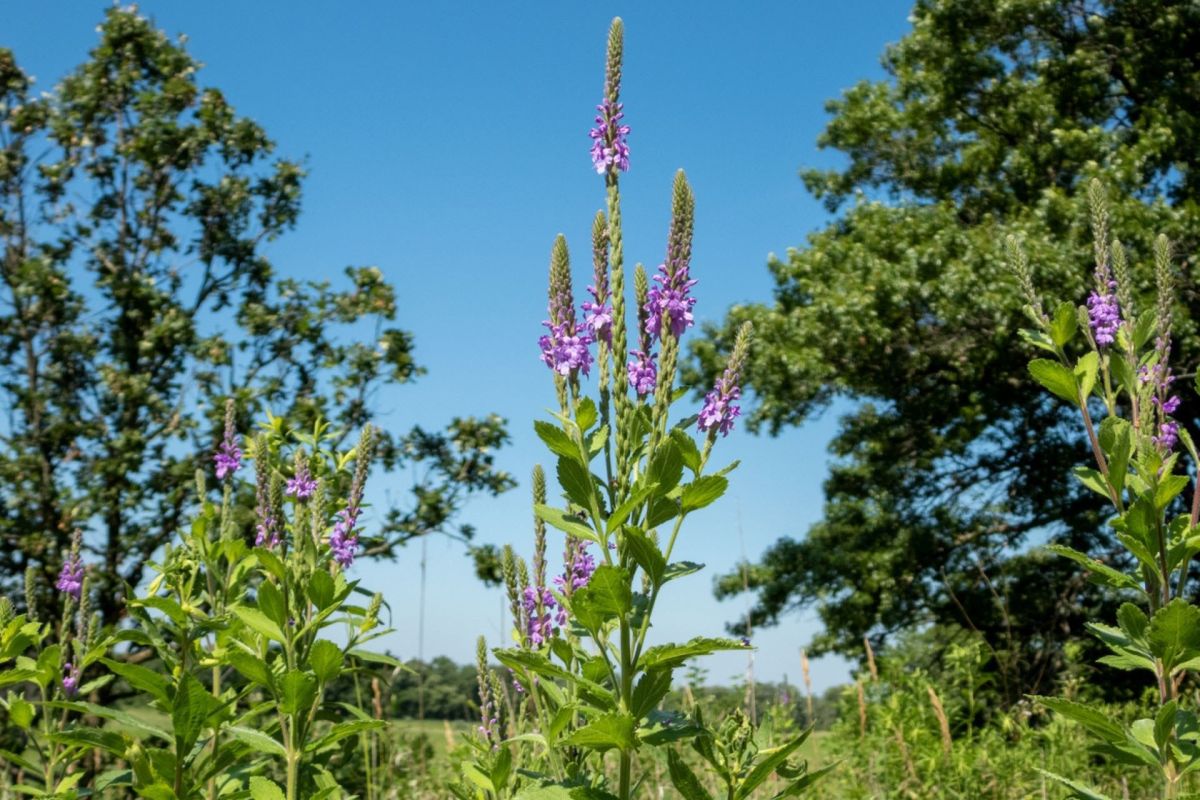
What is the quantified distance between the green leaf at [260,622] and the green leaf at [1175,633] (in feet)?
6.13

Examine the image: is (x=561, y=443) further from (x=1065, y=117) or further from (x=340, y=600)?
(x=1065, y=117)

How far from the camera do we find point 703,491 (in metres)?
1.86

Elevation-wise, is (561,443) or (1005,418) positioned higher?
(1005,418)

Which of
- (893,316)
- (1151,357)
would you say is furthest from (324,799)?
(893,316)

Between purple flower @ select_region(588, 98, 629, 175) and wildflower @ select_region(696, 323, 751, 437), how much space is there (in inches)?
17.6

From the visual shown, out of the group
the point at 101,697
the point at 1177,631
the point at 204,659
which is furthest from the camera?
the point at 101,697

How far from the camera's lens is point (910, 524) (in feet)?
52.8

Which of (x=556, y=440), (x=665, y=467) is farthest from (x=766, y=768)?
(x=556, y=440)

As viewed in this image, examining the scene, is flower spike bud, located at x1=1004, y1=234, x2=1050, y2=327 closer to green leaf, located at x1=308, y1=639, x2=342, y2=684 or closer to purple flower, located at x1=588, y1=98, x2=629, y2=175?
purple flower, located at x1=588, y1=98, x2=629, y2=175

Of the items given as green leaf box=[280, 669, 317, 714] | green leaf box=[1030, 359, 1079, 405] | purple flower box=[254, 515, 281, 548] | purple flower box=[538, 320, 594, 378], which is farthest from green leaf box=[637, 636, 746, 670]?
purple flower box=[254, 515, 281, 548]

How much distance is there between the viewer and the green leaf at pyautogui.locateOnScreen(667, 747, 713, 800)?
77.3 inches

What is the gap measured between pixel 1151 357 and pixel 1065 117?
1413 cm

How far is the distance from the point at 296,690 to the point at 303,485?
100 cm

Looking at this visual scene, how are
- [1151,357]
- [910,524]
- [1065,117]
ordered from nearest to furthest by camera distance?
[1151,357] → [1065,117] → [910,524]
